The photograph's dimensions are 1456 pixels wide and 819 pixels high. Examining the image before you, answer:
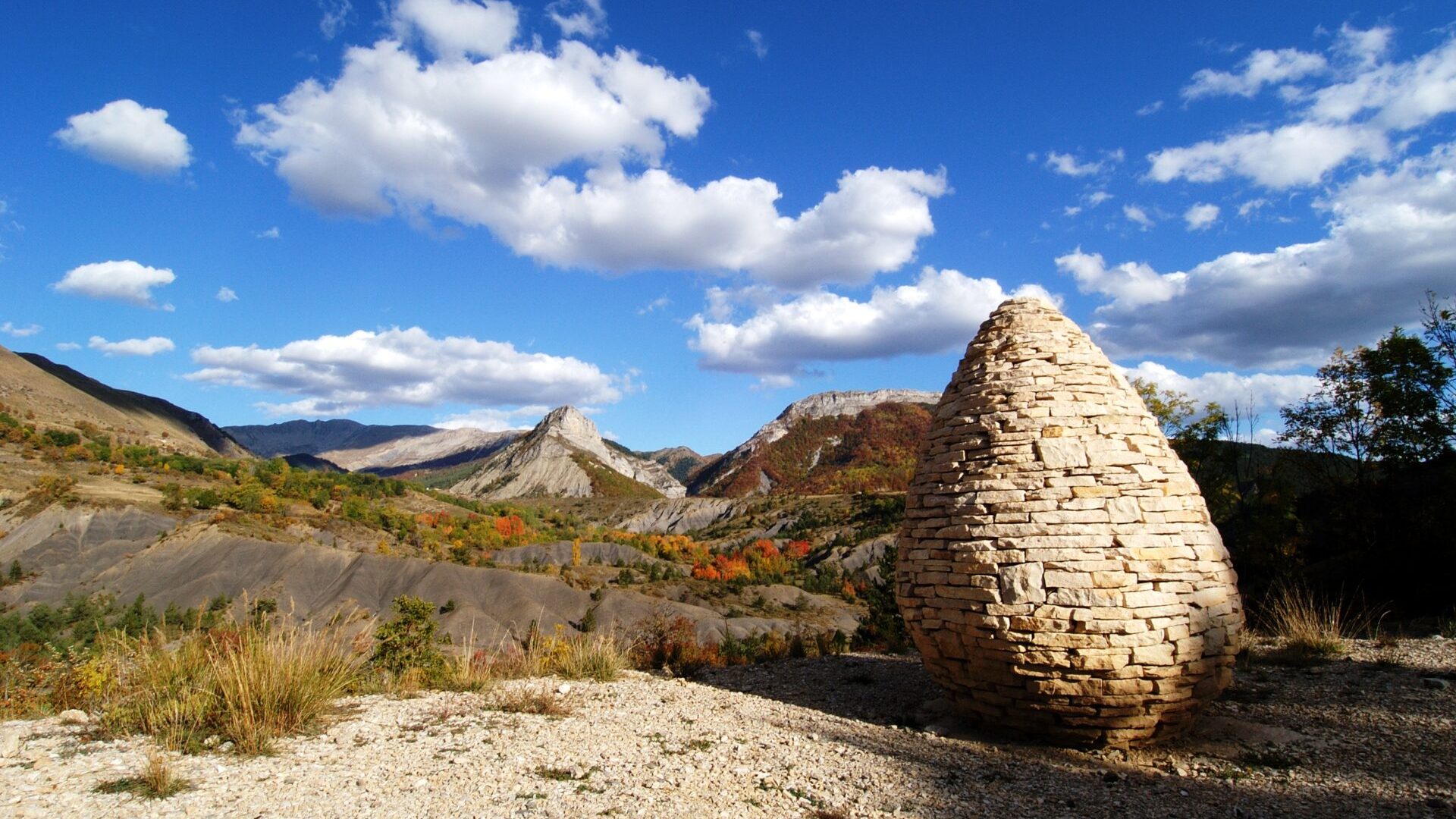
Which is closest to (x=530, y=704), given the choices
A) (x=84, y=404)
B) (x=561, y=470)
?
(x=84, y=404)

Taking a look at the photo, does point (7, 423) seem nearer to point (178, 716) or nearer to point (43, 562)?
point (43, 562)

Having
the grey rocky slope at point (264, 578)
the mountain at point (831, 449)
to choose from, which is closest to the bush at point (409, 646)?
the grey rocky slope at point (264, 578)

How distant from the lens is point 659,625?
520 inches

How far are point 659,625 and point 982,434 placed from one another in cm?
800

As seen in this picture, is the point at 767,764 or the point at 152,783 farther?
the point at 767,764

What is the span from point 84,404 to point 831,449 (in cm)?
12149

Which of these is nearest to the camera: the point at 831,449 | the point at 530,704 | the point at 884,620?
the point at 530,704

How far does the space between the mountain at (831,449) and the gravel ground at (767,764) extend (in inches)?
3746

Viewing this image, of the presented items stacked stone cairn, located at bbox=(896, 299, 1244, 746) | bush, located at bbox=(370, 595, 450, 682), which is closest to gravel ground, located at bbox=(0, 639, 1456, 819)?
stacked stone cairn, located at bbox=(896, 299, 1244, 746)

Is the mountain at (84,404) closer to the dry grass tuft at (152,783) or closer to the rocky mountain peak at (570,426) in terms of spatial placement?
the rocky mountain peak at (570,426)

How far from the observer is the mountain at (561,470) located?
5851 inches

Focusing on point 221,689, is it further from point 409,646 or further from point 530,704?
point 409,646

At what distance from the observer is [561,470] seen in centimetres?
15400

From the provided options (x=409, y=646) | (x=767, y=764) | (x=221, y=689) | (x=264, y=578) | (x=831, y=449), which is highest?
(x=831, y=449)
